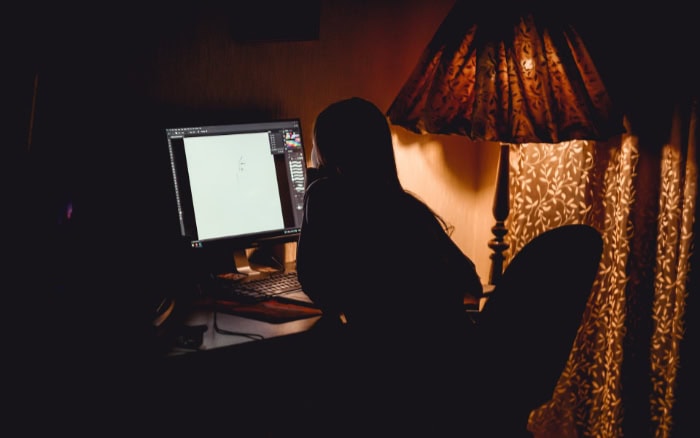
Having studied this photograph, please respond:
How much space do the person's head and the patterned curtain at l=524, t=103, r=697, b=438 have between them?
65cm

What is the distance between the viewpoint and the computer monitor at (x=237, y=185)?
1.56 meters

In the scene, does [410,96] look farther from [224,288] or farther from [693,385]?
[693,385]

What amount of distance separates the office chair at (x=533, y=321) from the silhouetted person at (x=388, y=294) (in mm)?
75

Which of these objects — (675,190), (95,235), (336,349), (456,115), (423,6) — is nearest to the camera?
(95,235)

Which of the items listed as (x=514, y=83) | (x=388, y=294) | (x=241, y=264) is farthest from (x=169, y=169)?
(x=514, y=83)

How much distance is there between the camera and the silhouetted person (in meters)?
1.20

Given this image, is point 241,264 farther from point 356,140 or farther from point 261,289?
point 356,140

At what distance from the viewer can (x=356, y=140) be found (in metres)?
1.37

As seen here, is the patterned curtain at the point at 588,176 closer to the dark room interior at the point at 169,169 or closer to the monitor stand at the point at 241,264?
the dark room interior at the point at 169,169

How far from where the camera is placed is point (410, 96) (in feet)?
5.59

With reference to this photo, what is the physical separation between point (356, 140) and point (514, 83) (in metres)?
0.49

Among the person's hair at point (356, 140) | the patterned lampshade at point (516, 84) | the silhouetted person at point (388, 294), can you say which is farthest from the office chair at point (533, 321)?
the patterned lampshade at point (516, 84)

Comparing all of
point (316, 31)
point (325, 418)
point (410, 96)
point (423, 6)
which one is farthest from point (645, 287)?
point (316, 31)

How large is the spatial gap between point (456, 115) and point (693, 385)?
997mm
